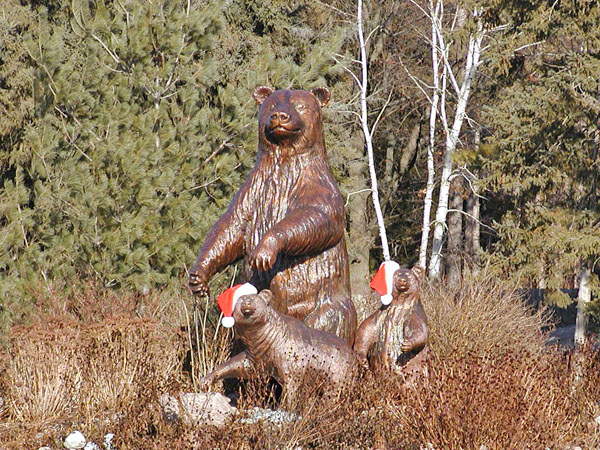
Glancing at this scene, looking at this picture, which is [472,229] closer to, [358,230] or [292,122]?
[358,230]

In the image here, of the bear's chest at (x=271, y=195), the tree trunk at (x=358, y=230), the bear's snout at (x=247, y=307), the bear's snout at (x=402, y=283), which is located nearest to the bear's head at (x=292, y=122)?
the bear's chest at (x=271, y=195)

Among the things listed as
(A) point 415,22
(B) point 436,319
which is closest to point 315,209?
(B) point 436,319

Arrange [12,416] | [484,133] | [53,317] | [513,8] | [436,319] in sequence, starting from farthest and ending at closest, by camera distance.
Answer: [484,133], [513,8], [436,319], [53,317], [12,416]

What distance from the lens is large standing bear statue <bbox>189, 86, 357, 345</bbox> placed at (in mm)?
5727

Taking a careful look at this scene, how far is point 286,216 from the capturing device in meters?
5.56

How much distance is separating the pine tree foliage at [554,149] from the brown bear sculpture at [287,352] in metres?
4.12

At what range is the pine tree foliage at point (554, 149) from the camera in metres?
9.34

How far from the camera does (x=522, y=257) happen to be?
10984mm

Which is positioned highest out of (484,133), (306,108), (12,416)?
(306,108)

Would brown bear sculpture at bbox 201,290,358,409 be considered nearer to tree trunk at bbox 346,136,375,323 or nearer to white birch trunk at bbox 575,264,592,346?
white birch trunk at bbox 575,264,592,346

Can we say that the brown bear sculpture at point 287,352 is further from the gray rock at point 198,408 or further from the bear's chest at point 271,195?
the bear's chest at point 271,195

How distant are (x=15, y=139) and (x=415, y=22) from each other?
1054 centimetres

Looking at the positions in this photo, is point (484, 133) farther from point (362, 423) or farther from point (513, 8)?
point (362, 423)

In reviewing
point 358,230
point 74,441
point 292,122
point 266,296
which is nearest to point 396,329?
point 266,296
